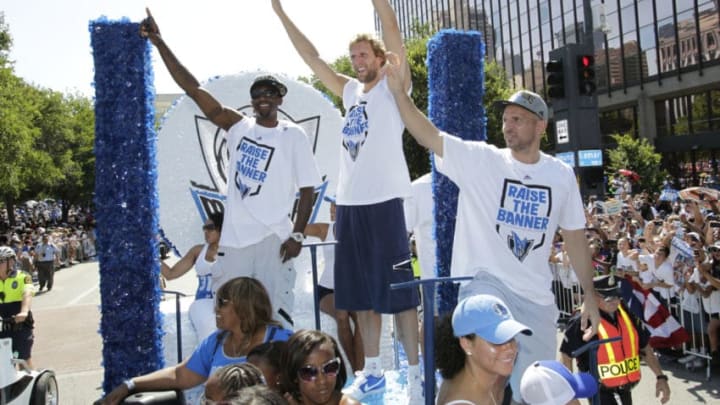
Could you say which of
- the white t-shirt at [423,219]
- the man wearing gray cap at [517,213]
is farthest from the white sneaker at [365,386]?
the white t-shirt at [423,219]

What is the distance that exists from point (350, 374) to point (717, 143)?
28.6 meters

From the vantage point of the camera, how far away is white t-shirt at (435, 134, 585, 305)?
3.52m

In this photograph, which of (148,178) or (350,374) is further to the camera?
(350,374)

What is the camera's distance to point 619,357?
4695mm

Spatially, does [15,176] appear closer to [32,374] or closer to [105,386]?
[32,374]

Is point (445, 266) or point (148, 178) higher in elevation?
point (148, 178)

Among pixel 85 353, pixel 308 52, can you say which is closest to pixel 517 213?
pixel 308 52

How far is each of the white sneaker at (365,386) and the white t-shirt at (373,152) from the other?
1071 millimetres

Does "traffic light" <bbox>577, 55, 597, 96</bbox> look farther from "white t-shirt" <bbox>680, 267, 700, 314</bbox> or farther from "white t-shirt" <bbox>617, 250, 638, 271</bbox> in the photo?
"white t-shirt" <bbox>680, 267, 700, 314</bbox>

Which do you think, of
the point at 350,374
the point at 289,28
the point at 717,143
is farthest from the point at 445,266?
the point at 717,143

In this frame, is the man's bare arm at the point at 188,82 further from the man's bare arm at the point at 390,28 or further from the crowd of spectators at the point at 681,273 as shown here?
the crowd of spectators at the point at 681,273

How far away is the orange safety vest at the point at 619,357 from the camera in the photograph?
4699 millimetres

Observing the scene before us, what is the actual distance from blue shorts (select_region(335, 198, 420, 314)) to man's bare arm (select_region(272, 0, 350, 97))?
35.7 inches

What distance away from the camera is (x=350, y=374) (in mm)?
5289
